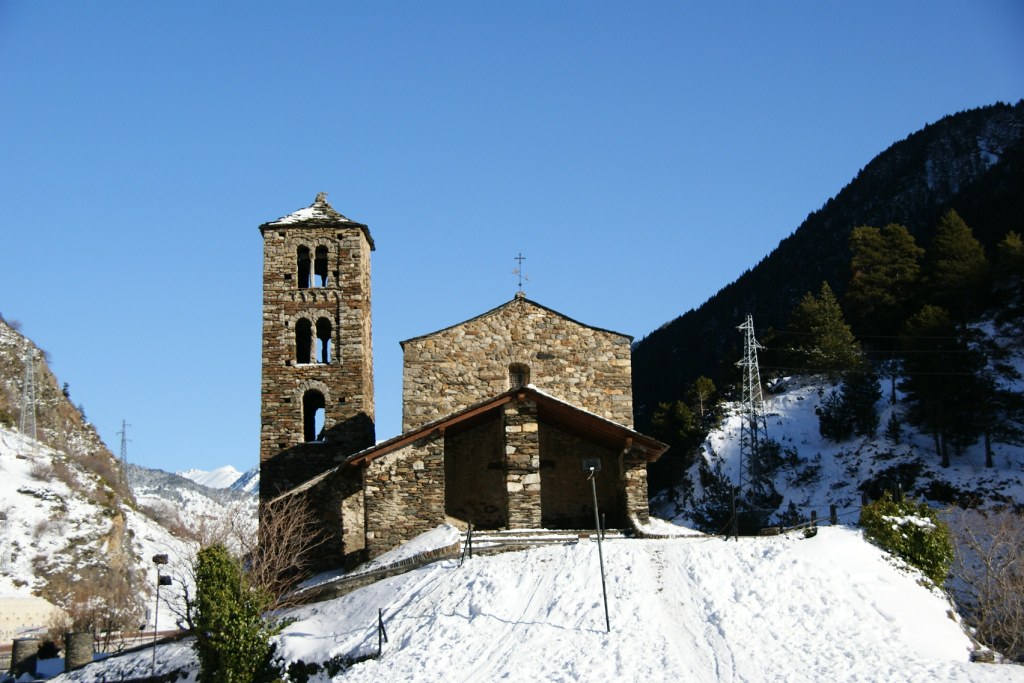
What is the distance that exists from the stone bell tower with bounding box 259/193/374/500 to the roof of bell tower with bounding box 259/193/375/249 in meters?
0.03

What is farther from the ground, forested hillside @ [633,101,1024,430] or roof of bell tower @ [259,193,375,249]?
forested hillside @ [633,101,1024,430]

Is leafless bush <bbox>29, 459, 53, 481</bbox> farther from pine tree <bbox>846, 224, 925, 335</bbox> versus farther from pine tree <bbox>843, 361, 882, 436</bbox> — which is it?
pine tree <bbox>846, 224, 925, 335</bbox>

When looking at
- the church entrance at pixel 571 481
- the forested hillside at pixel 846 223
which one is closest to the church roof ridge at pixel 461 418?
the church entrance at pixel 571 481

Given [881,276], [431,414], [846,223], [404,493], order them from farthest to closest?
[846,223] < [881,276] < [431,414] < [404,493]

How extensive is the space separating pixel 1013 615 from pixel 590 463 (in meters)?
11.0

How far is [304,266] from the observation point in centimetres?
3738

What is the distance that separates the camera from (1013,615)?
81.1 feet

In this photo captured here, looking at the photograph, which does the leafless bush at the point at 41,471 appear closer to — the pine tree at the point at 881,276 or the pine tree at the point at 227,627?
the pine tree at the point at 881,276

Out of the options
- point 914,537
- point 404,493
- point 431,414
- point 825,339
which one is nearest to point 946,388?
point 825,339

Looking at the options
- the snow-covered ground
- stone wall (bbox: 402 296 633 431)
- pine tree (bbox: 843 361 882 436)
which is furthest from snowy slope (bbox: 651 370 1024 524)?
the snow-covered ground

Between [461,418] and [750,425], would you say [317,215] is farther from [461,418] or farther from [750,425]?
[750,425]

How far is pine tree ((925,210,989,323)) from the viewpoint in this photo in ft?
211

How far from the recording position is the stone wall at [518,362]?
3356cm

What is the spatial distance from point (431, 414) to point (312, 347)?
5.40 meters
